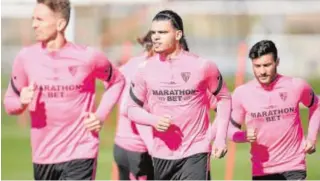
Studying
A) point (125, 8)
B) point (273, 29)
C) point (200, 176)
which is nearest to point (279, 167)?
point (200, 176)

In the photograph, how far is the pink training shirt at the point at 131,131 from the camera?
28.3 ft

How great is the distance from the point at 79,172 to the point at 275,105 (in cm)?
147

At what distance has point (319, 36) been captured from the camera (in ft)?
113

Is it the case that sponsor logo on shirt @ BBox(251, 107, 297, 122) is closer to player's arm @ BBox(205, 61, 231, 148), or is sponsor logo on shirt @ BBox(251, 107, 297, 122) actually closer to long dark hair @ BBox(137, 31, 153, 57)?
player's arm @ BBox(205, 61, 231, 148)

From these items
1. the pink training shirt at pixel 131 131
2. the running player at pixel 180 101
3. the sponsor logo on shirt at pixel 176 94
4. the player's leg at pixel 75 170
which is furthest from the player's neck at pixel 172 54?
the pink training shirt at pixel 131 131

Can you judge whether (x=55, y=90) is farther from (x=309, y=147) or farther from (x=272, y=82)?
(x=309, y=147)

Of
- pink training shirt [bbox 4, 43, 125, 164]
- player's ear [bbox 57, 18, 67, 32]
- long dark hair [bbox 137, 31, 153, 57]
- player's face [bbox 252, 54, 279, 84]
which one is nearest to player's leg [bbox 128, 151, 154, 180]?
long dark hair [bbox 137, 31, 153, 57]

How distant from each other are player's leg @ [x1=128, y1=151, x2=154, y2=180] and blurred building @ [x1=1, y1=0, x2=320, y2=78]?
51.5 ft

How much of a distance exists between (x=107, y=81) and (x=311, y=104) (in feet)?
4.88

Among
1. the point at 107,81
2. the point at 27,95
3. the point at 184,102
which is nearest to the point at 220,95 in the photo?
the point at 184,102

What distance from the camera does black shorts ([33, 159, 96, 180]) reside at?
7184mm

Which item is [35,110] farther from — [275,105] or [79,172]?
[275,105]

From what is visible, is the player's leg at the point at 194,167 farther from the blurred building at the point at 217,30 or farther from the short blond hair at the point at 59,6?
the blurred building at the point at 217,30

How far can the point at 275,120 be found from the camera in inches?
305
